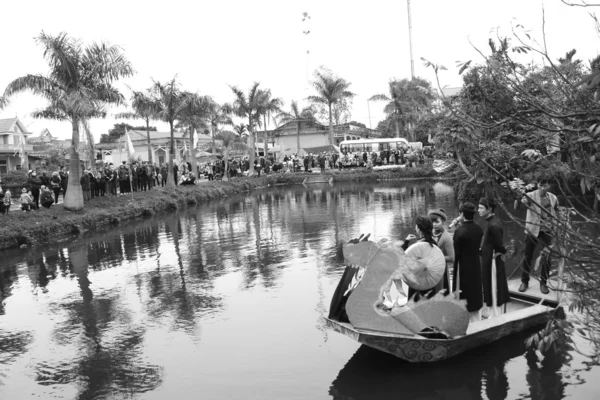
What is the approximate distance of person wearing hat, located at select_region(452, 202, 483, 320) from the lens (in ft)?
23.7

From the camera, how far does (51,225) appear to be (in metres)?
19.5

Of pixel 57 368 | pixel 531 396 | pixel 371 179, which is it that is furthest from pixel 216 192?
pixel 531 396

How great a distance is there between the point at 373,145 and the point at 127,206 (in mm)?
30558

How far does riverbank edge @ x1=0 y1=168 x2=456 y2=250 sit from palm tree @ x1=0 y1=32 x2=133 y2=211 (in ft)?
4.29

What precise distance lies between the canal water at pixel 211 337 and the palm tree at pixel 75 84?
6.13 m

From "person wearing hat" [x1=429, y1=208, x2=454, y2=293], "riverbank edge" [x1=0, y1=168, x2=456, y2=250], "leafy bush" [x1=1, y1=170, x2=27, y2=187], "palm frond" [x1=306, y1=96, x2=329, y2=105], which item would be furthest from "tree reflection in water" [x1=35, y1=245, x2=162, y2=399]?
"palm frond" [x1=306, y1=96, x2=329, y2=105]

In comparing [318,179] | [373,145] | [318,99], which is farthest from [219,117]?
[373,145]

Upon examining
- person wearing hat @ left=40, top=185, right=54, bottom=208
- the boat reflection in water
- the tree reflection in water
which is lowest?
the boat reflection in water

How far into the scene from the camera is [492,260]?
7637 millimetres

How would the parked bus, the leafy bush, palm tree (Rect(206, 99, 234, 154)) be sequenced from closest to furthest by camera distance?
1. the leafy bush
2. palm tree (Rect(206, 99, 234, 154))
3. the parked bus

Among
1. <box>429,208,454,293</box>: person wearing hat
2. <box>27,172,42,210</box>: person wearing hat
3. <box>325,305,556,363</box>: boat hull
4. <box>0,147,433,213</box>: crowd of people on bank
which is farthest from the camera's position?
<box>0,147,433,213</box>: crowd of people on bank

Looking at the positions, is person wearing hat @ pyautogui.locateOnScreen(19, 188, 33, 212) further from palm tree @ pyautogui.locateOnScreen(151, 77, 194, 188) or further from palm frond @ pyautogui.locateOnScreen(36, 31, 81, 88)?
palm tree @ pyautogui.locateOnScreen(151, 77, 194, 188)

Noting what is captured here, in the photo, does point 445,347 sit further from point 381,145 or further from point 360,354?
point 381,145

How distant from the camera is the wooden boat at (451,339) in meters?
6.39
